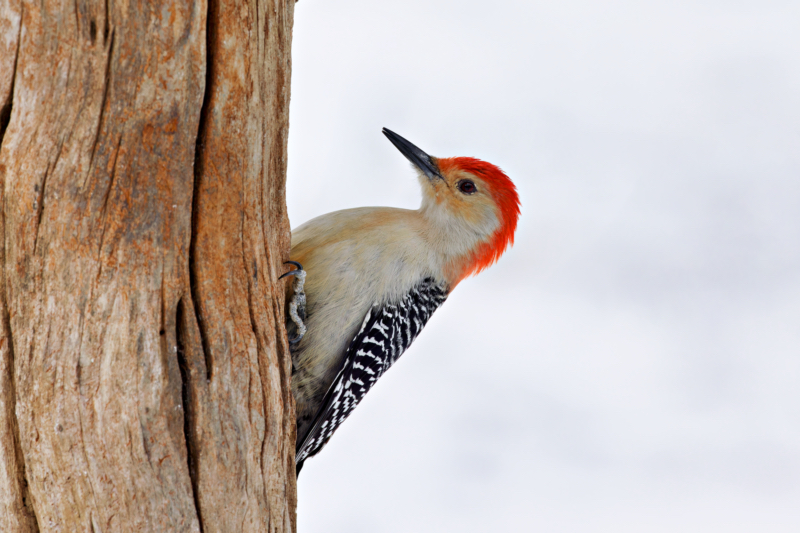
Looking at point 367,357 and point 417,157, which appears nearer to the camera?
point 367,357

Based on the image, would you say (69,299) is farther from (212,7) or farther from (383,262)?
(383,262)

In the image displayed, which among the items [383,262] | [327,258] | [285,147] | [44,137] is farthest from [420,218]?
[44,137]

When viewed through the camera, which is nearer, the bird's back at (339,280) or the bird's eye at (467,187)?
the bird's back at (339,280)

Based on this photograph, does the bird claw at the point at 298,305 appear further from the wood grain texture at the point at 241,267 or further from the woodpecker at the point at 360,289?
the wood grain texture at the point at 241,267

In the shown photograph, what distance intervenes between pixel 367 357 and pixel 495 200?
126 centimetres

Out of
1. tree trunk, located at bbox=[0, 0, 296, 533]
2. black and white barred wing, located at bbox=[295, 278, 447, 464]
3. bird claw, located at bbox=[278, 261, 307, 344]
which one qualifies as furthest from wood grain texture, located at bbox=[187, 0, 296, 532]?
black and white barred wing, located at bbox=[295, 278, 447, 464]

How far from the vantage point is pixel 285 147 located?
2586mm

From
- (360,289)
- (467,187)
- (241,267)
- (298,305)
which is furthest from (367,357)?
(467,187)

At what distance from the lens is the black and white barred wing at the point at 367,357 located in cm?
327

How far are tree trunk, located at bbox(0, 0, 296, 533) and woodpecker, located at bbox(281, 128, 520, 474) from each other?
68 cm

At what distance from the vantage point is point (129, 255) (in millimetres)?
2148

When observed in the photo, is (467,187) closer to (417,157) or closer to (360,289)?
(417,157)

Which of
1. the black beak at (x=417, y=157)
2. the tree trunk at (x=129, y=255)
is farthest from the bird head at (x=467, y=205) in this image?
the tree trunk at (x=129, y=255)

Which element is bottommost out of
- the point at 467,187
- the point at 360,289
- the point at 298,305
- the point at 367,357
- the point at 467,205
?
the point at 367,357
